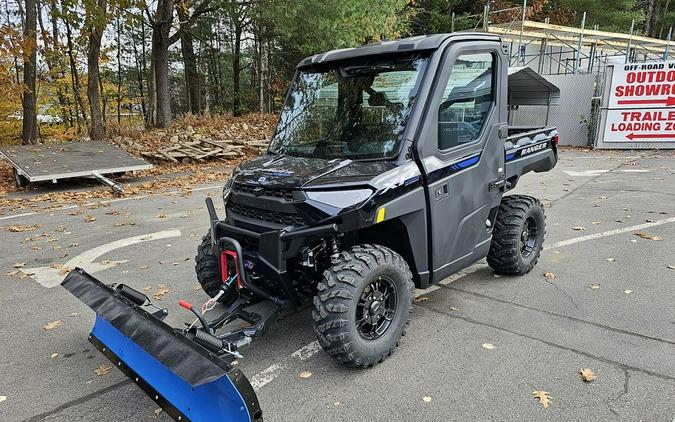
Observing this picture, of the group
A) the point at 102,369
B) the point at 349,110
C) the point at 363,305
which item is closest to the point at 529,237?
the point at 349,110

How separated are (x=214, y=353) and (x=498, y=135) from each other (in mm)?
2905

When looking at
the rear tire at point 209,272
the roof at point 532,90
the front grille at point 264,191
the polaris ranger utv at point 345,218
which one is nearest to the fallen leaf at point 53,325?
the polaris ranger utv at point 345,218

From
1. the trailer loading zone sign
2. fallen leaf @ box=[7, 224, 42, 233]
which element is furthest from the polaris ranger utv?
the trailer loading zone sign

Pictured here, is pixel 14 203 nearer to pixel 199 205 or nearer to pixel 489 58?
pixel 199 205

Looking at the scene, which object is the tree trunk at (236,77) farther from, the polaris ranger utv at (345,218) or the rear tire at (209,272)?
the polaris ranger utv at (345,218)

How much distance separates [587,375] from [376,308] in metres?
1.46

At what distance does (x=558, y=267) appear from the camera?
5152mm

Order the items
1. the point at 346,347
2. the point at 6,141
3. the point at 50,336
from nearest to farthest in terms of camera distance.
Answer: the point at 346,347
the point at 50,336
the point at 6,141

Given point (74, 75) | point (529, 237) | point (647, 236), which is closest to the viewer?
point (529, 237)

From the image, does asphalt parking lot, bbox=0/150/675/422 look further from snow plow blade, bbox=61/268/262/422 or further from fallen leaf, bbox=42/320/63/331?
snow plow blade, bbox=61/268/262/422

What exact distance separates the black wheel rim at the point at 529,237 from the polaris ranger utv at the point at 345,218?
0.90 m

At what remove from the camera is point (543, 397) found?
2896 mm

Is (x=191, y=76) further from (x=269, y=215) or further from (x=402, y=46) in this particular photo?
(x=269, y=215)

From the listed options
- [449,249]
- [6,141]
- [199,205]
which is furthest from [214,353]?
[6,141]
